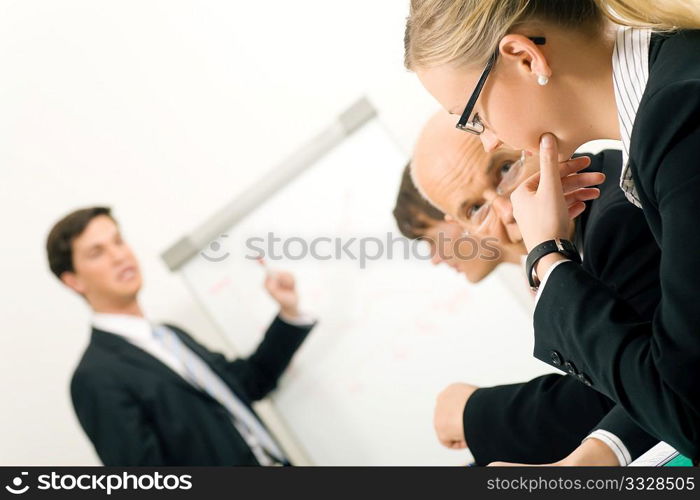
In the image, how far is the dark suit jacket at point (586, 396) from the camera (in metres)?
1.18

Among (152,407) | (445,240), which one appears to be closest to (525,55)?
(445,240)

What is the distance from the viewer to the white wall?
2.39 metres

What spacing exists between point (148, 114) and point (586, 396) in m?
1.68

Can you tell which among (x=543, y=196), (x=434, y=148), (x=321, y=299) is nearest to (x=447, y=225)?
(x=434, y=148)

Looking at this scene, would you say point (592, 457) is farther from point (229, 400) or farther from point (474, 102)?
point (229, 400)

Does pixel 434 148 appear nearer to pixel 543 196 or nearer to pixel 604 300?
pixel 543 196

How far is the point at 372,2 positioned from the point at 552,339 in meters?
1.78

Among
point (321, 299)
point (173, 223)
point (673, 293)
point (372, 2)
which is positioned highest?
point (372, 2)

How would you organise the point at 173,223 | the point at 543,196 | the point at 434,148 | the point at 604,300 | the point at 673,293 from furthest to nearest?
the point at 173,223, the point at 434,148, the point at 543,196, the point at 604,300, the point at 673,293

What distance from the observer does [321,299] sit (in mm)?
2258

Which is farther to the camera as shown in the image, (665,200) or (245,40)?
(245,40)

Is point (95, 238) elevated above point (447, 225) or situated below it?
above

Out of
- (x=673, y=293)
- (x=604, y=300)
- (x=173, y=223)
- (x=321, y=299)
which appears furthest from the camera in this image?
(x=173, y=223)

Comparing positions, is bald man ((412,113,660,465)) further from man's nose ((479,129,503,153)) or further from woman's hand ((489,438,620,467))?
man's nose ((479,129,503,153))
